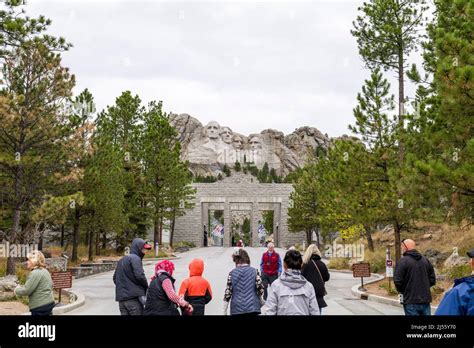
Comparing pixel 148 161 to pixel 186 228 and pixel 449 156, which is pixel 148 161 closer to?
pixel 186 228

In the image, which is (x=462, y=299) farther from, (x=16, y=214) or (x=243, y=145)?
(x=243, y=145)

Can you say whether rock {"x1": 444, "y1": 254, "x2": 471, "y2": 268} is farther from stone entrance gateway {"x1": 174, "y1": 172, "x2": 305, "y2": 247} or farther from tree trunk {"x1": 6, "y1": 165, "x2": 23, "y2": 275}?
stone entrance gateway {"x1": 174, "y1": 172, "x2": 305, "y2": 247}

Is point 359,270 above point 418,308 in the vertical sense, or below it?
below

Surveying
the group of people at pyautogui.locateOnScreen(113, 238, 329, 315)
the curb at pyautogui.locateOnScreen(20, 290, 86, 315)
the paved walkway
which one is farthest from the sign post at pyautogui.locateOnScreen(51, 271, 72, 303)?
the group of people at pyautogui.locateOnScreen(113, 238, 329, 315)

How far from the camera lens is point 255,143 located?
165375 millimetres

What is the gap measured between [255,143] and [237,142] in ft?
17.5

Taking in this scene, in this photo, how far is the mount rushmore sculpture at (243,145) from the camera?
157625 millimetres

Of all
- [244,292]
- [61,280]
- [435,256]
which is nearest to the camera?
[244,292]

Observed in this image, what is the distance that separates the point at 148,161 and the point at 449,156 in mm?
36467

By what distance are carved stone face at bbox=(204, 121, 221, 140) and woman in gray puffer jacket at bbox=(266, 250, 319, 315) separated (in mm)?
156993

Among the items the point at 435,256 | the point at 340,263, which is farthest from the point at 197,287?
the point at 340,263

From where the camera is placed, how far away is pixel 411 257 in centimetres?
846
